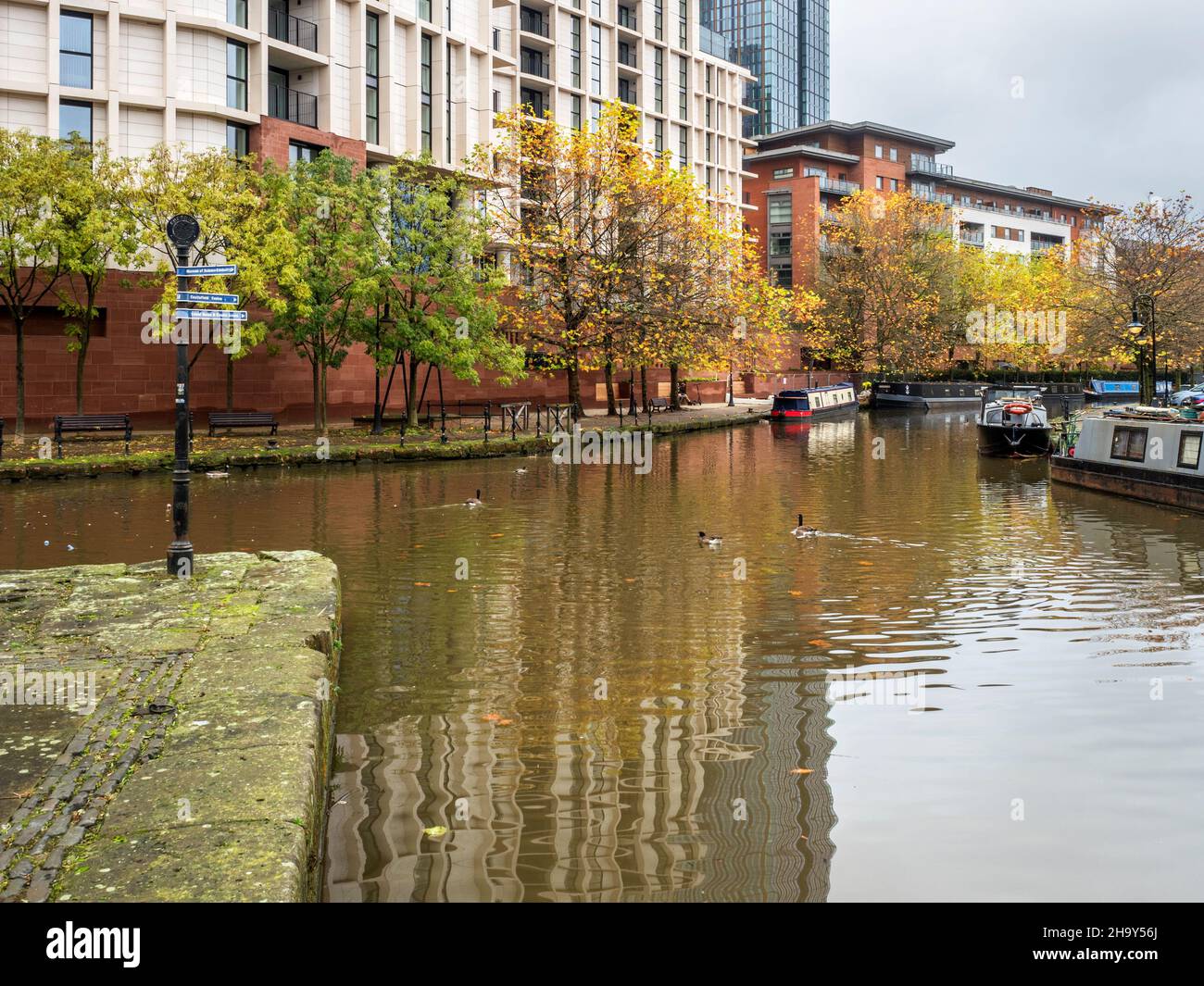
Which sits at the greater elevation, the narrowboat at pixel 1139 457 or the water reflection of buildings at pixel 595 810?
the narrowboat at pixel 1139 457

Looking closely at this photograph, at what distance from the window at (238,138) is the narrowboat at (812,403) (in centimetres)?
2471

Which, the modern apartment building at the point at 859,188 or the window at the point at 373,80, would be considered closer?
the window at the point at 373,80

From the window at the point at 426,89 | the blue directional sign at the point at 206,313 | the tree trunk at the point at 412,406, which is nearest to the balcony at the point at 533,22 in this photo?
the window at the point at 426,89

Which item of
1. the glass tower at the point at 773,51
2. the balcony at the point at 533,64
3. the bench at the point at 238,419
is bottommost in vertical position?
the bench at the point at 238,419

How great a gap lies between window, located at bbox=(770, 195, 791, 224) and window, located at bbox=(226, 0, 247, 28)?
62.1 meters

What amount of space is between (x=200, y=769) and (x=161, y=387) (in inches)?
1433

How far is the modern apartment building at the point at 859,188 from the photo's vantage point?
316 ft

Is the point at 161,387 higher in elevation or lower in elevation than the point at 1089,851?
higher

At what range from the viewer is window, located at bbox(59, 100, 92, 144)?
38219mm

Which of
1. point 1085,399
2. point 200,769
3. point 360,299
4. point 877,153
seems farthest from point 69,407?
point 877,153

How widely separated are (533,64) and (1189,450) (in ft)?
158

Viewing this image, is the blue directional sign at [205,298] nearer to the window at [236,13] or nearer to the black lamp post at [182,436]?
the black lamp post at [182,436]
